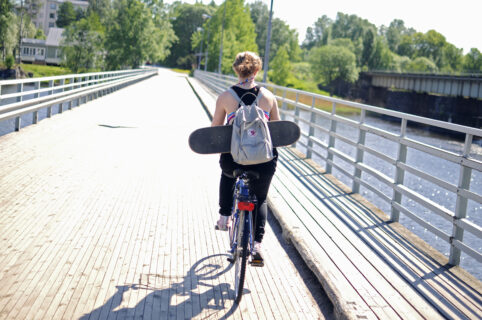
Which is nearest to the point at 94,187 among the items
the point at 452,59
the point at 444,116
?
the point at 444,116

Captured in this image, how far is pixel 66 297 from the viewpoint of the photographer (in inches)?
161

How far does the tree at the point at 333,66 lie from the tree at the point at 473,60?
26.9 meters

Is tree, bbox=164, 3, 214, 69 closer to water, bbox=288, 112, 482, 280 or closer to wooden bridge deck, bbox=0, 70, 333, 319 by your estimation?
water, bbox=288, 112, 482, 280

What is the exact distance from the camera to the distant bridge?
50125mm

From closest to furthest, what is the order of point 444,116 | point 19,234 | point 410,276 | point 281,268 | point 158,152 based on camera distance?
point 410,276 < point 281,268 < point 19,234 < point 158,152 < point 444,116

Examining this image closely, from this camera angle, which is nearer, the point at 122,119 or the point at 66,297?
the point at 66,297

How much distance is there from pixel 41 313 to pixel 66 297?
297mm

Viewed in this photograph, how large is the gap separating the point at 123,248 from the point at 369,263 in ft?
6.80

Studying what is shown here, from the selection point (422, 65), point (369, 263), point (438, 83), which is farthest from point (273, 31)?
point (369, 263)

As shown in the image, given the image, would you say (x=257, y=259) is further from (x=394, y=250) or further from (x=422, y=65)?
(x=422, y=65)

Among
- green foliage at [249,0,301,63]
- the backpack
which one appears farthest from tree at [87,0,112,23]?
the backpack

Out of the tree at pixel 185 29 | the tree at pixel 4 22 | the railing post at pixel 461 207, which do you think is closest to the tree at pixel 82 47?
the tree at pixel 4 22

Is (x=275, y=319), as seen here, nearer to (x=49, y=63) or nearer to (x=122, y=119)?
(x=122, y=119)

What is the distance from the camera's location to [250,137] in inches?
168
